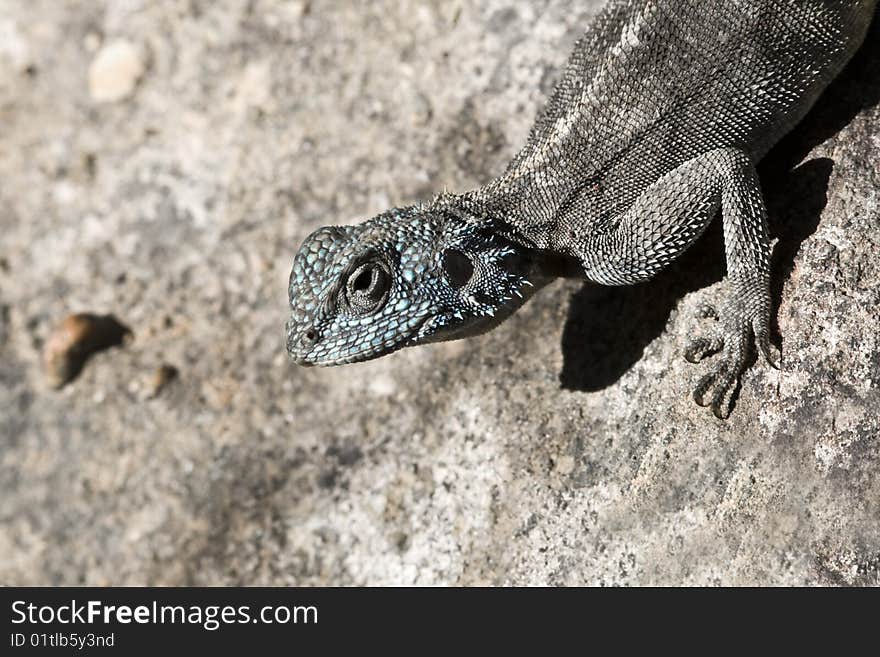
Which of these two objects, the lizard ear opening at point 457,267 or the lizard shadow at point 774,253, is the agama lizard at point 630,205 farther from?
the lizard shadow at point 774,253

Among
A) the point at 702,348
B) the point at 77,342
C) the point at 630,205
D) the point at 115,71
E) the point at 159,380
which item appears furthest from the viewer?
the point at 115,71

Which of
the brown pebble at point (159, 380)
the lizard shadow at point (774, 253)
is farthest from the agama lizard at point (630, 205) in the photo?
the brown pebble at point (159, 380)

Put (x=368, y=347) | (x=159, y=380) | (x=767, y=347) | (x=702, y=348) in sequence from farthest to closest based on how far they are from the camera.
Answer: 1. (x=159, y=380)
2. (x=702, y=348)
3. (x=368, y=347)
4. (x=767, y=347)

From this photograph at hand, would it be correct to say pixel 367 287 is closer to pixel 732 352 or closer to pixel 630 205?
pixel 630 205

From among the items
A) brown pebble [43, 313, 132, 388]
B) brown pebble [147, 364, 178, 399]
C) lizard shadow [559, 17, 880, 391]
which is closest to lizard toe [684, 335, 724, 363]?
lizard shadow [559, 17, 880, 391]

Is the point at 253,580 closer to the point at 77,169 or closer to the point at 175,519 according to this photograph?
the point at 175,519

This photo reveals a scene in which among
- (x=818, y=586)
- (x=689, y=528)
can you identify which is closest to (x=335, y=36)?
(x=689, y=528)

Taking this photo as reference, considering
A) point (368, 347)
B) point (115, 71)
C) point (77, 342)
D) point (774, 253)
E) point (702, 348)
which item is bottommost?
point (702, 348)

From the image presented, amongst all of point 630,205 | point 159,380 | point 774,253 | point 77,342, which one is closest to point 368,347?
point 630,205
